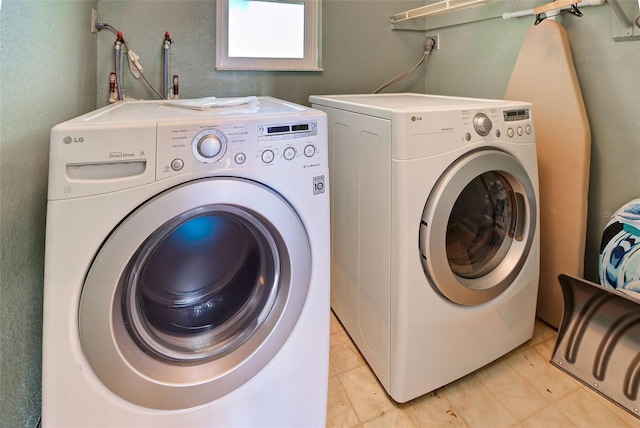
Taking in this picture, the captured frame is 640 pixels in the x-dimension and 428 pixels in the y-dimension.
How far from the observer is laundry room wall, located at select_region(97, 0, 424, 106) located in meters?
1.66

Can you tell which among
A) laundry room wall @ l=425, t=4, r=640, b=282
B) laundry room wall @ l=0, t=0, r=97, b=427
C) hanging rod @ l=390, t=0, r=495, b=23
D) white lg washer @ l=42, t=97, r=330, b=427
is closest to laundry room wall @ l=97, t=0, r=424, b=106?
hanging rod @ l=390, t=0, r=495, b=23

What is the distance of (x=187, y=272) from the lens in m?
1.12

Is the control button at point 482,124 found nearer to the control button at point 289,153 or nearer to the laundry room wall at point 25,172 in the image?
the control button at point 289,153

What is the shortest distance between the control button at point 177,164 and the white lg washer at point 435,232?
0.63 meters

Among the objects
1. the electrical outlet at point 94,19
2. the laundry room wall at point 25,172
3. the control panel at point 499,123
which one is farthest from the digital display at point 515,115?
the electrical outlet at point 94,19

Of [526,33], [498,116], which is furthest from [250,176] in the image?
[526,33]

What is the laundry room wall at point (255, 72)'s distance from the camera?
1660 millimetres

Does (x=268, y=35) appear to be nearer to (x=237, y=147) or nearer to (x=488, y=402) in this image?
(x=237, y=147)

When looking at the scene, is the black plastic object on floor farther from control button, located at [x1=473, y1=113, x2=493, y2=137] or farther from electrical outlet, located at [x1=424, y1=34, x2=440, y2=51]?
electrical outlet, located at [x1=424, y1=34, x2=440, y2=51]

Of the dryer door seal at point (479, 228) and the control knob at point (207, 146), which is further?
the dryer door seal at point (479, 228)

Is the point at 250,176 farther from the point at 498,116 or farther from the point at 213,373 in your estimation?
the point at 498,116

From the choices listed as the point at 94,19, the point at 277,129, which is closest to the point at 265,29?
the point at 94,19

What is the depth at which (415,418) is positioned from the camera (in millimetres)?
1271

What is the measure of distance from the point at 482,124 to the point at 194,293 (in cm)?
109
